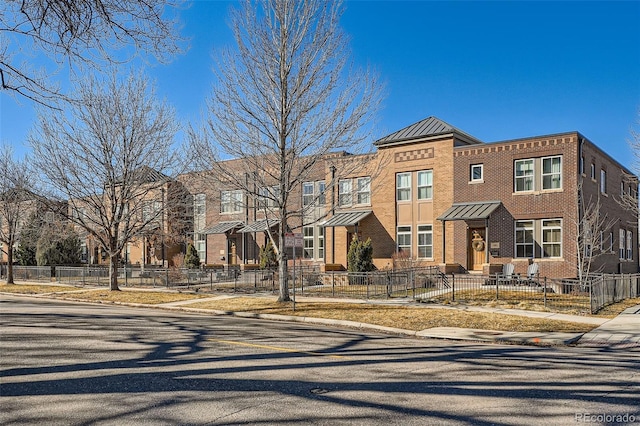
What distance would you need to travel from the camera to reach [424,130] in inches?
1316

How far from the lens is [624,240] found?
3859cm

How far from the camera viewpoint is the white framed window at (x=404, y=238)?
33812mm

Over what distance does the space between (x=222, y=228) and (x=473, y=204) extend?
19.5 metres

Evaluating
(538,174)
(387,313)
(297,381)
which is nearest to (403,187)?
(538,174)

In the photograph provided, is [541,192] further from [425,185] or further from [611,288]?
[611,288]

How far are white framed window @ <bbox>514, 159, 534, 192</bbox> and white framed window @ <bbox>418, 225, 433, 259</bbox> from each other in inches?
222

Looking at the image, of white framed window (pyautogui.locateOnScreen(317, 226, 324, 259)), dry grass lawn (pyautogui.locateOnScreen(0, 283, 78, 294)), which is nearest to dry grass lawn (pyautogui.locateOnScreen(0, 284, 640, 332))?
dry grass lawn (pyautogui.locateOnScreen(0, 283, 78, 294))

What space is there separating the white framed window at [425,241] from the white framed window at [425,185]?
177 cm

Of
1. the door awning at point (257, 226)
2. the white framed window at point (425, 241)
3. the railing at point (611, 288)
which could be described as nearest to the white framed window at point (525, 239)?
the railing at point (611, 288)

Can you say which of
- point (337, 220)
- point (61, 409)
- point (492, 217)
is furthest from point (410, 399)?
point (337, 220)

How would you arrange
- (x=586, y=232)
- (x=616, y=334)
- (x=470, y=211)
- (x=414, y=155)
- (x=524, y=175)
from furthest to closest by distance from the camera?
(x=414, y=155) → (x=470, y=211) → (x=524, y=175) → (x=586, y=232) → (x=616, y=334)

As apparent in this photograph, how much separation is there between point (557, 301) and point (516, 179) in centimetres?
1091

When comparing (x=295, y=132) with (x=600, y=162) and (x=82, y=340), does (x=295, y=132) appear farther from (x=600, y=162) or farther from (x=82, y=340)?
(x=600, y=162)

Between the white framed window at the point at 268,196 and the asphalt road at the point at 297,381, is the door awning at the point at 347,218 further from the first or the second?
the asphalt road at the point at 297,381
